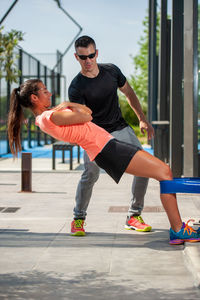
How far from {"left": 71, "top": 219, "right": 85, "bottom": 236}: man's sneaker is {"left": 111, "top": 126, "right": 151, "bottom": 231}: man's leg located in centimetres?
55

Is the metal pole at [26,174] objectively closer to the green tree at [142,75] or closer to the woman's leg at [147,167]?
the woman's leg at [147,167]

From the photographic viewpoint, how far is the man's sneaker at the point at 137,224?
7078mm

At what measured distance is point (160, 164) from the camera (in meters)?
5.81

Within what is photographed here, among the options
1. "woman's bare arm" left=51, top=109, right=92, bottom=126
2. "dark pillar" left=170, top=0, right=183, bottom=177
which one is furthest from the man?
"dark pillar" left=170, top=0, right=183, bottom=177

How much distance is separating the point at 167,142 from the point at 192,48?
6586mm

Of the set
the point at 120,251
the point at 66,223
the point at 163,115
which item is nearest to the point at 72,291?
the point at 120,251

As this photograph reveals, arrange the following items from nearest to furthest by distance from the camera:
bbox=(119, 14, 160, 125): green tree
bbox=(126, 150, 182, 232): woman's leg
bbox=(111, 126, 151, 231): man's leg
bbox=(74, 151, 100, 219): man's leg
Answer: bbox=(126, 150, 182, 232): woman's leg
bbox=(111, 126, 151, 231): man's leg
bbox=(74, 151, 100, 219): man's leg
bbox=(119, 14, 160, 125): green tree

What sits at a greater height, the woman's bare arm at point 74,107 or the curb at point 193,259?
the woman's bare arm at point 74,107

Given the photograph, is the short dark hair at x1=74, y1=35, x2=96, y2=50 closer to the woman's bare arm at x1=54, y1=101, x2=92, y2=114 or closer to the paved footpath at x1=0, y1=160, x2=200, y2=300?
the woman's bare arm at x1=54, y1=101, x2=92, y2=114

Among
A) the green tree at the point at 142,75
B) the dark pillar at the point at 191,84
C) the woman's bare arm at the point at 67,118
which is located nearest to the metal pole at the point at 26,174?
the dark pillar at the point at 191,84

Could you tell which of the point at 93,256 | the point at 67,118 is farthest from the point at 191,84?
the point at 67,118

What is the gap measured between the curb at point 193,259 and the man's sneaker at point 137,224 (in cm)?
102

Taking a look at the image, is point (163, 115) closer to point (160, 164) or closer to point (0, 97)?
point (0, 97)

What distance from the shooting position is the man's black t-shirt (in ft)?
21.6
